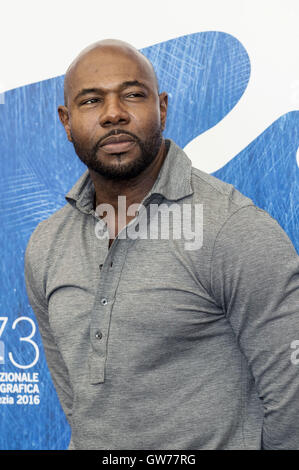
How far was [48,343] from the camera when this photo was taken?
1230 millimetres

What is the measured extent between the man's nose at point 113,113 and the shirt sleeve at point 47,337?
32 cm

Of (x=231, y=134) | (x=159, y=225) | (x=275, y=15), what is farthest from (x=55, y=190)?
(x=275, y=15)

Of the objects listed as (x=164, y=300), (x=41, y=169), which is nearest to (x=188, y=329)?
(x=164, y=300)

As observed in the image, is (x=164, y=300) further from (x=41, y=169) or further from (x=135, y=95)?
(x=41, y=169)

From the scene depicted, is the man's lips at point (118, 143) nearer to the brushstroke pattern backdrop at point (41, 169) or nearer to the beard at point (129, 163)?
the beard at point (129, 163)

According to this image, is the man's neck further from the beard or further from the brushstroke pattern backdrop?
the brushstroke pattern backdrop

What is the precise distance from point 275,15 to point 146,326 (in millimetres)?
907

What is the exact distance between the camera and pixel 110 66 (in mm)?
992

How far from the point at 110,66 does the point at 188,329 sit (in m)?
0.50

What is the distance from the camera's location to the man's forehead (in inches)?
39.0

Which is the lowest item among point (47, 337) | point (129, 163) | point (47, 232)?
point (47, 337)

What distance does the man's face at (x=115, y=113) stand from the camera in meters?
0.98

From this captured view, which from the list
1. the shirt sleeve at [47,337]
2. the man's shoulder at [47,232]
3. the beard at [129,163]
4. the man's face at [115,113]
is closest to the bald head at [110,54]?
the man's face at [115,113]

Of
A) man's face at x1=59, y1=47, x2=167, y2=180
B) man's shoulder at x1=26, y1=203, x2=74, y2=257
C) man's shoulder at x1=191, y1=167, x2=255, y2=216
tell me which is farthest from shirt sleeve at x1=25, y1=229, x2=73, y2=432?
man's shoulder at x1=191, y1=167, x2=255, y2=216
